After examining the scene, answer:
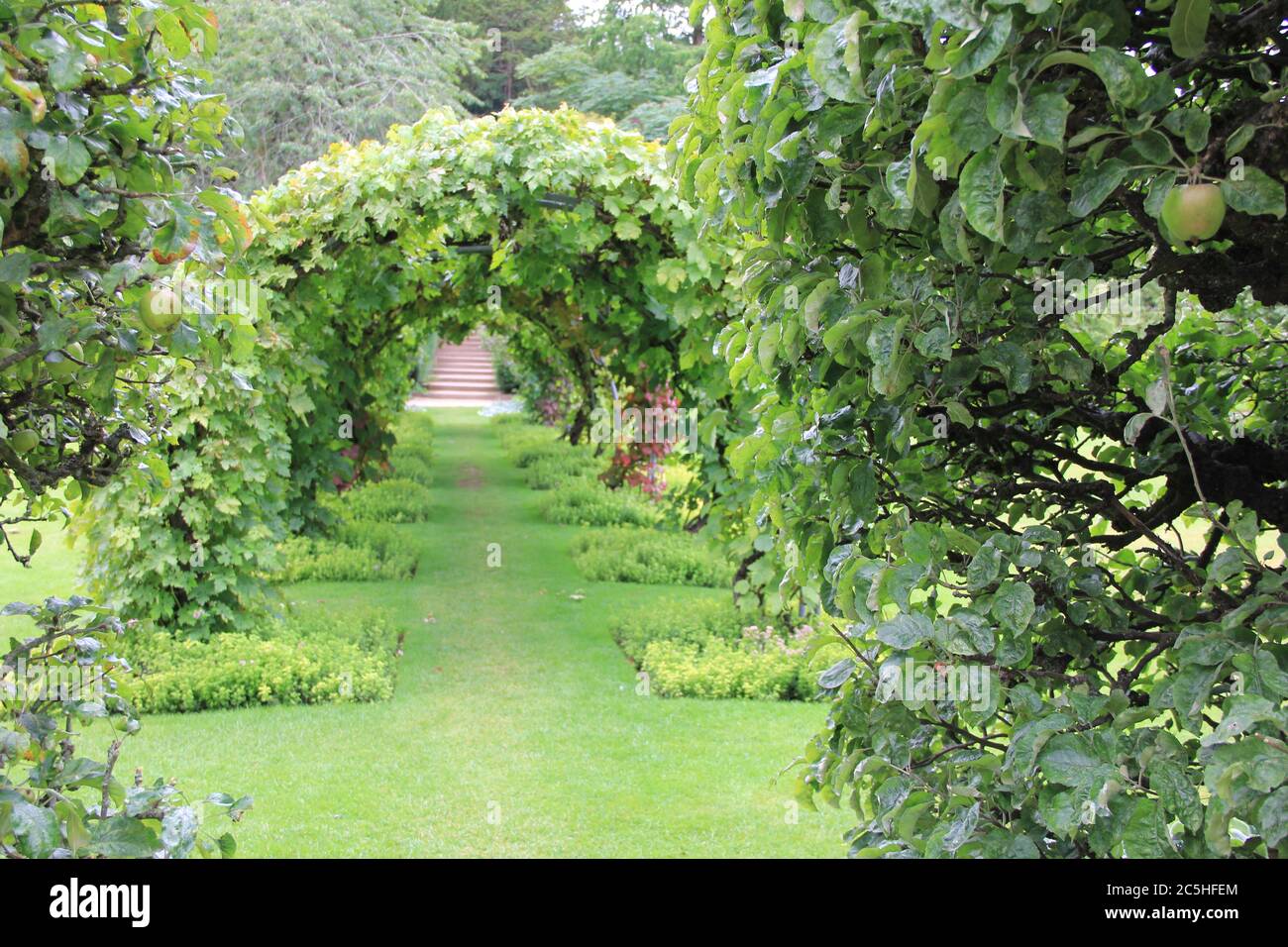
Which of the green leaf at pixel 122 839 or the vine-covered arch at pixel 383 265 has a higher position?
the vine-covered arch at pixel 383 265

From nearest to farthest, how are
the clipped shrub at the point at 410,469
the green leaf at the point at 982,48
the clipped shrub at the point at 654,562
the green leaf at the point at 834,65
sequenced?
the green leaf at the point at 982,48
the green leaf at the point at 834,65
the clipped shrub at the point at 654,562
the clipped shrub at the point at 410,469

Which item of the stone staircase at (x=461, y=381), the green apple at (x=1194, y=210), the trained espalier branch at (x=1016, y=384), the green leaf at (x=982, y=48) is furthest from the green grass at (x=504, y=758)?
the stone staircase at (x=461, y=381)

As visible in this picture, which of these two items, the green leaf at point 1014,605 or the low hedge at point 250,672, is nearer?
the green leaf at point 1014,605

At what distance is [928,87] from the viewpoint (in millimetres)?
1412

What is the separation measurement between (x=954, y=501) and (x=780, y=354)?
47 cm

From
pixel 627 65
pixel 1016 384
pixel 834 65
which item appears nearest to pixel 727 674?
pixel 1016 384

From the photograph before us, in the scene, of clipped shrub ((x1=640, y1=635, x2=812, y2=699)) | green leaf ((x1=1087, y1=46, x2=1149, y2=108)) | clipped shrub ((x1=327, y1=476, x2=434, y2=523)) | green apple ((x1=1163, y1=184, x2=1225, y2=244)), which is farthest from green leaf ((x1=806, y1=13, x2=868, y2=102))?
clipped shrub ((x1=327, y1=476, x2=434, y2=523))

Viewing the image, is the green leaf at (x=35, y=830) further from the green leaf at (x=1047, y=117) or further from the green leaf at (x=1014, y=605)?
the green leaf at (x=1047, y=117)

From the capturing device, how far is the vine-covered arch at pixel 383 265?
6520 millimetres

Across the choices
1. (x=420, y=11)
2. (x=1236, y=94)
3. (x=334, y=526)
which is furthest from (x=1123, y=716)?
(x=420, y=11)

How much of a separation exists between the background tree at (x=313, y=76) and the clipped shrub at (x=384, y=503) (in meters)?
10.3

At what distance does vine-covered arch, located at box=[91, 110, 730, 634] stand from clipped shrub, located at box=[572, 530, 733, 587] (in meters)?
2.35

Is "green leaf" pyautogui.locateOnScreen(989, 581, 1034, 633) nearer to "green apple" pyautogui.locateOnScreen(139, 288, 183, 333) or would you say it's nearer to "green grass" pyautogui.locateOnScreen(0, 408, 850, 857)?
"green apple" pyautogui.locateOnScreen(139, 288, 183, 333)

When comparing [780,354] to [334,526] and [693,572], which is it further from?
[334,526]
